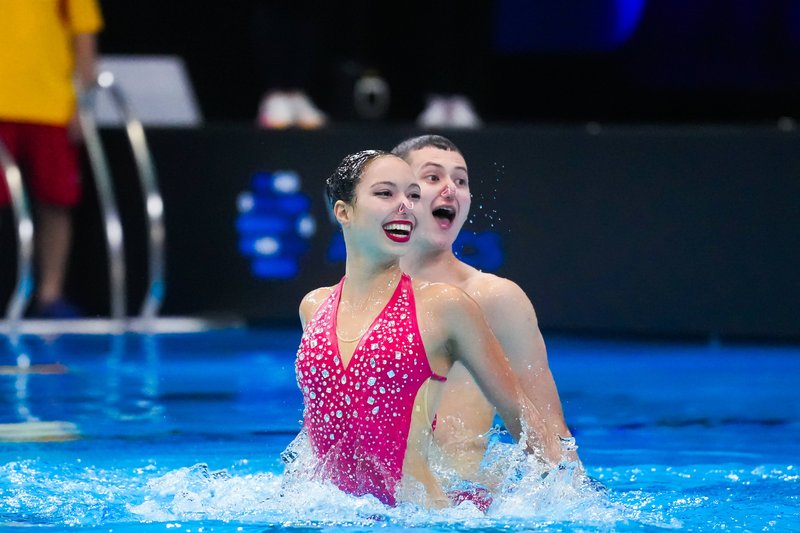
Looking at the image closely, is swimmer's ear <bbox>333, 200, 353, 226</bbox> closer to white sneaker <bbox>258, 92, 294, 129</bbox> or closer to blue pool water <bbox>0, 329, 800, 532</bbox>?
blue pool water <bbox>0, 329, 800, 532</bbox>

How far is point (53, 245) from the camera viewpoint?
326 inches

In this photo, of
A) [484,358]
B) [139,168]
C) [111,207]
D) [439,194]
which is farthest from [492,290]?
[139,168]

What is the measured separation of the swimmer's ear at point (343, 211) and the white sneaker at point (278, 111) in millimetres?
5118

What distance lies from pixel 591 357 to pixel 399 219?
4.15 meters

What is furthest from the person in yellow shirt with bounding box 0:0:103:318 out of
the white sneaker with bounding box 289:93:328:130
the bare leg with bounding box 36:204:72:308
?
the white sneaker with bounding box 289:93:328:130

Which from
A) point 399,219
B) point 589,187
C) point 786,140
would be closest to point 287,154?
point 589,187

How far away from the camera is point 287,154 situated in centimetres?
861

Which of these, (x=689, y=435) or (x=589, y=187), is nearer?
(x=689, y=435)

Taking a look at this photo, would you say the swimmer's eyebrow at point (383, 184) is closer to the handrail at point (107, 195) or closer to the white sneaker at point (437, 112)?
the handrail at point (107, 195)

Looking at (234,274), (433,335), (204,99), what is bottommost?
(433,335)

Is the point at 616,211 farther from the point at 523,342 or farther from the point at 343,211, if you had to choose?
the point at 343,211

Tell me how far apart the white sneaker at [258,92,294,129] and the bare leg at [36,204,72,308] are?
134 cm

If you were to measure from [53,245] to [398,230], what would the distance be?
5005 millimetres

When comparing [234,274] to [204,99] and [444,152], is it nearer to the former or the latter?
[204,99]
